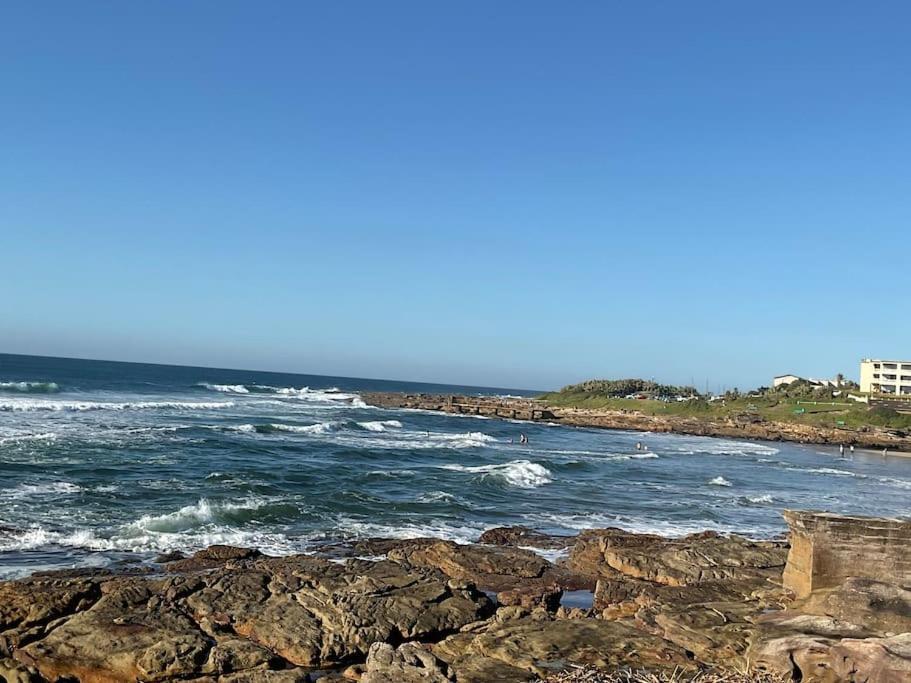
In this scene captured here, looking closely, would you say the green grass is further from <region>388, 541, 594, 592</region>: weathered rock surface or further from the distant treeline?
<region>388, 541, 594, 592</region>: weathered rock surface

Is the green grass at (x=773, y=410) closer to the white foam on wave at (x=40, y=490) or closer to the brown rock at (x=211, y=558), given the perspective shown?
the white foam on wave at (x=40, y=490)

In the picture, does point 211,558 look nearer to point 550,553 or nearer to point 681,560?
point 550,553

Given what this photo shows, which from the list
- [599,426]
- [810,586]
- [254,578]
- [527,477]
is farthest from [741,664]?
[599,426]

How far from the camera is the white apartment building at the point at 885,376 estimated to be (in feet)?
329

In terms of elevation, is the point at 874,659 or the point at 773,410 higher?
the point at 773,410

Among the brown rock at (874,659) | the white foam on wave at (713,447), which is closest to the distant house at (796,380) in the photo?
the white foam on wave at (713,447)

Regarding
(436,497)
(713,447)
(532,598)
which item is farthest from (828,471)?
(532,598)

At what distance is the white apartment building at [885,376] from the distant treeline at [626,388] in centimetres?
2367

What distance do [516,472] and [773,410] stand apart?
187 feet

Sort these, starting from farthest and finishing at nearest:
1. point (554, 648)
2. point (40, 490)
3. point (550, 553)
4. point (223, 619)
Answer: point (40, 490)
point (550, 553)
point (223, 619)
point (554, 648)

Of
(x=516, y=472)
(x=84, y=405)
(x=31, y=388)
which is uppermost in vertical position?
(x=31, y=388)

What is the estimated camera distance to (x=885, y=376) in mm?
102375

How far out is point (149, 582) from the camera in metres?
11.2

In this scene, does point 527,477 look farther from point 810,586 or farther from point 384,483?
point 810,586
